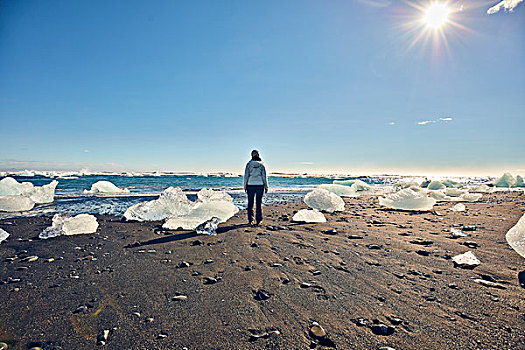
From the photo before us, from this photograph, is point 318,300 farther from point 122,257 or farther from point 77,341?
point 122,257

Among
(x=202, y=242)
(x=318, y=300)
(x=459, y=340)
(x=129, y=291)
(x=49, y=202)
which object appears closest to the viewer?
(x=459, y=340)

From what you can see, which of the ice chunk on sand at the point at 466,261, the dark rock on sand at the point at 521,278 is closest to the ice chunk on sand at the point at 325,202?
the ice chunk on sand at the point at 466,261

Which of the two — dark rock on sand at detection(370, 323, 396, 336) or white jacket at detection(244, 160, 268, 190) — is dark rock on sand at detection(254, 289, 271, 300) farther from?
white jacket at detection(244, 160, 268, 190)

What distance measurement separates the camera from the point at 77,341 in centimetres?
179

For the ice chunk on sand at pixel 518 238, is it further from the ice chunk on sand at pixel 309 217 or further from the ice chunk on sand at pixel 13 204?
the ice chunk on sand at pixel 13 204

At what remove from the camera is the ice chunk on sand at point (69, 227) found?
192 inches

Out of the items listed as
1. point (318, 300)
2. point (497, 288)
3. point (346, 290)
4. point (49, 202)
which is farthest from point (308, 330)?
point (49, 202)

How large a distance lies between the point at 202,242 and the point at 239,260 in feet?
3.87

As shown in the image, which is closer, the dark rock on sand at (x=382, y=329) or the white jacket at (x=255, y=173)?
the dark rock on sand at (x=382, y=329)

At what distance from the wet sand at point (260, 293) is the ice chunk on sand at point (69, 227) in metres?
0.32

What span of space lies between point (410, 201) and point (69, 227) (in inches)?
343

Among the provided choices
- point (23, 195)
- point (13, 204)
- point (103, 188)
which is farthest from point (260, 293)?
point (103, 188)

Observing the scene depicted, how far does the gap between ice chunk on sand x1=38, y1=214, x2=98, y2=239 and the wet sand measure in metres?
0.32

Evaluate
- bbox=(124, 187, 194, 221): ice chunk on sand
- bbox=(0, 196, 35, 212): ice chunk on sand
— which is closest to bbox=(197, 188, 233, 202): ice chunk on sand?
bbox=(124, 187, 194, 221): ice chunk on sand
